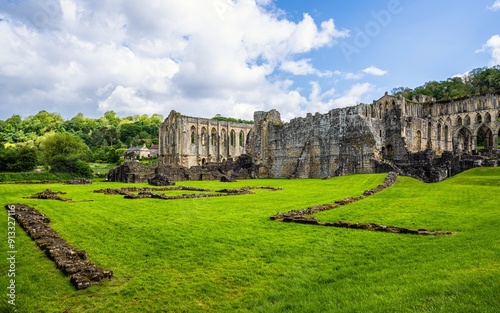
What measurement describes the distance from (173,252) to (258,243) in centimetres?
213

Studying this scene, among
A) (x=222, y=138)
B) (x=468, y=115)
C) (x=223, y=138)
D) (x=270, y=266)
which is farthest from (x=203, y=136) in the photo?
(x=270, y=266)

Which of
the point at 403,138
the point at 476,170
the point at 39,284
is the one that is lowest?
the point at 39,284

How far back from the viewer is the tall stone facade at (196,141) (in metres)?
70.9

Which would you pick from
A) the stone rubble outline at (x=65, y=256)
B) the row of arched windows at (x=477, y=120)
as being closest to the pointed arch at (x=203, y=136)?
the row of arched windows at (x=477, y=120)

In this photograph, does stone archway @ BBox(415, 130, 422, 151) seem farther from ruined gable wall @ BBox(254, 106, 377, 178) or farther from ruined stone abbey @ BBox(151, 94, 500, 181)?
ruined gable wall @ BBox(254, 106, 377, 178)

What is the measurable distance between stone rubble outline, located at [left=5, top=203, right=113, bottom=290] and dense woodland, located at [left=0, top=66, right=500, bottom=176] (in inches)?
1519

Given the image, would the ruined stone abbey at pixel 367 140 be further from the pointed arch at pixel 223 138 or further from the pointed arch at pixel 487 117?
the pointed arch at pixel 223 138

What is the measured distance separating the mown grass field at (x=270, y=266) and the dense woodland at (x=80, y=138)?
4105 cm

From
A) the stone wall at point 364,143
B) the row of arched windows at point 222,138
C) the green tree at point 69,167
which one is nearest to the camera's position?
the stone wall at point 364,143

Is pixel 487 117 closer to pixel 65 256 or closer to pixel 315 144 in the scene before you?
pixel 315 144

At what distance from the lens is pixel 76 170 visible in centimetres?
4700

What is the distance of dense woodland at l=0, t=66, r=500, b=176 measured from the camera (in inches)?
2064

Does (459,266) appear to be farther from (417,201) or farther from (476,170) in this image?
(476,170)

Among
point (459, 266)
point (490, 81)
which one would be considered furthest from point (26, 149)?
point (490, 81)
